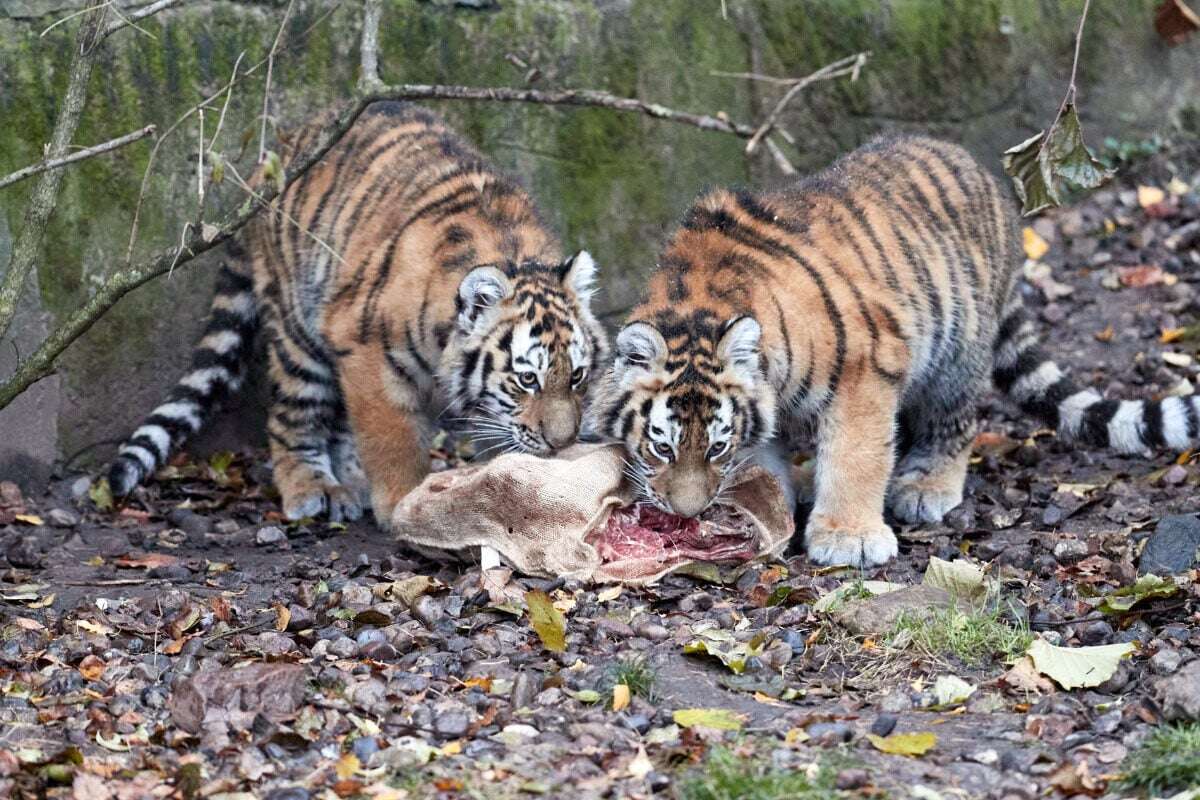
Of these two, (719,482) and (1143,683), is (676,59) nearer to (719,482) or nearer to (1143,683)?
(719,482)

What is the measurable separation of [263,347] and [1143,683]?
3.58 m

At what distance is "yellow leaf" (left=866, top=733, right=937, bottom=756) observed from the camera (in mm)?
3207

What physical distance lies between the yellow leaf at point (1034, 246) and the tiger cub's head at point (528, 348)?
3.49m

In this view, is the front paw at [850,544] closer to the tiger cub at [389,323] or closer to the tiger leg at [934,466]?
the tiger leg at [934,466]

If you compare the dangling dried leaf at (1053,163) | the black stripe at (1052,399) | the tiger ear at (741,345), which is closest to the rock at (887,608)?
the tiger ear at (741,345)

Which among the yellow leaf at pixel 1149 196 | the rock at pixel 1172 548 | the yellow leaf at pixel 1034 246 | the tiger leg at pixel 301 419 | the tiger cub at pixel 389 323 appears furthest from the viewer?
the yellow leaf at pixel 1149 196

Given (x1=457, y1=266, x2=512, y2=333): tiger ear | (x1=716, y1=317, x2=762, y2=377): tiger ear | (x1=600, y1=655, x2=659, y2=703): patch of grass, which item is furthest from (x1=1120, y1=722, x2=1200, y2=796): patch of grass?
(x1=457, y1=266, x2=512, y2=333): tiger ear

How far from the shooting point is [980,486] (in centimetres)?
551

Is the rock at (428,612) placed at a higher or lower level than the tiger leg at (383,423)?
lower

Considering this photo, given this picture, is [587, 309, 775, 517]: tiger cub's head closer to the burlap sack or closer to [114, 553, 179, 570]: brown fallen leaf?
the burlap sack

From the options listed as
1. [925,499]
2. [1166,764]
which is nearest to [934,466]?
[925,499]

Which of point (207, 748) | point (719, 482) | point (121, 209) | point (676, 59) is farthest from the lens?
point (676, 59)

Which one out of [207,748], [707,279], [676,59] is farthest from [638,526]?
[676,59]

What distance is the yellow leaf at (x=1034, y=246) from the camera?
7.57 metres
